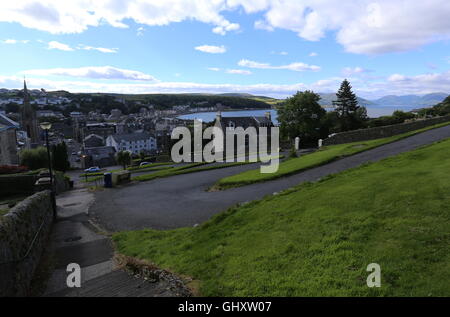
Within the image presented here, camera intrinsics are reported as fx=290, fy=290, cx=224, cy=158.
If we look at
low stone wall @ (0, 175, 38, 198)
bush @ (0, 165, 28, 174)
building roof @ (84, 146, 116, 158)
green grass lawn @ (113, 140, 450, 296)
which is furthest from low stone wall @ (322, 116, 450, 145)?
building roof @ (84, 146, 116, 158)

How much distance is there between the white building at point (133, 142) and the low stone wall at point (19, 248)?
331 ft

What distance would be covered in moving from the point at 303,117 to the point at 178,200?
127ft

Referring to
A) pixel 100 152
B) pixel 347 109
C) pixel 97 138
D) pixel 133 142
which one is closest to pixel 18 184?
pixel 347 109

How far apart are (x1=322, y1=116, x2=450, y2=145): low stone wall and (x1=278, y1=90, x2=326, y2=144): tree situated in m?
18.1

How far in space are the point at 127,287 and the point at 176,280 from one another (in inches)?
44.7

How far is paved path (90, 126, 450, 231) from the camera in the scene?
13.3 metres

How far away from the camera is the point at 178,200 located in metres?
A: 16.8

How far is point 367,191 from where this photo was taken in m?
9.52

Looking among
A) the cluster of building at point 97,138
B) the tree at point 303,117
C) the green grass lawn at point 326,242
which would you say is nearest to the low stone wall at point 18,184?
the cluster of building at point 97,138

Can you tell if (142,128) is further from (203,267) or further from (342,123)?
(203,267)

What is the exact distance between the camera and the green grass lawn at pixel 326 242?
199 inches

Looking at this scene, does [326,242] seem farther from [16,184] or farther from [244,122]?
[244,122]

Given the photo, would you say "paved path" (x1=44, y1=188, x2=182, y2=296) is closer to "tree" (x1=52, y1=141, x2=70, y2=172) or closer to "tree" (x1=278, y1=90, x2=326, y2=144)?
"tree" (x1=278, y1=90, x2=326, y2=144)
